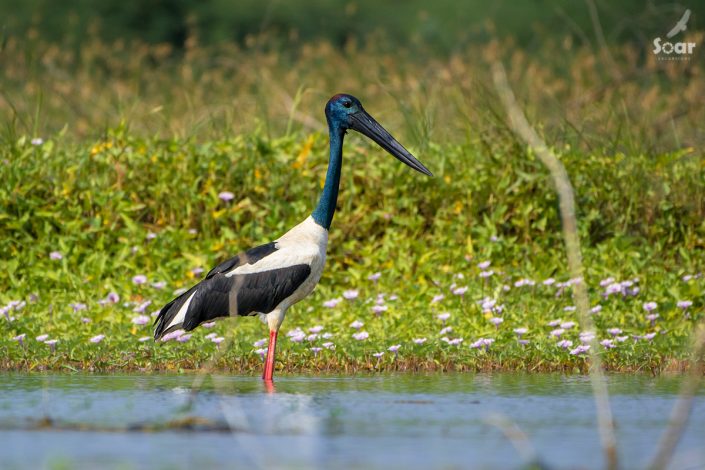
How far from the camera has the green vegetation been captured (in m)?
7.37

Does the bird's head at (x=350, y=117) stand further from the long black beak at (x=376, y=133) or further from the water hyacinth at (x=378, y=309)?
the water hyacinth at (x=378, y=309)

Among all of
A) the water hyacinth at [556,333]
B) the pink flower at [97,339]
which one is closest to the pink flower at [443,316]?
the water hyacinth at [556,333]

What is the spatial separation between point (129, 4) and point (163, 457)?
1671cm

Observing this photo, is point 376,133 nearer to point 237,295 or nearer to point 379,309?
point 379,309

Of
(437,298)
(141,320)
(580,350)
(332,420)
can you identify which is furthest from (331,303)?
(332,420)

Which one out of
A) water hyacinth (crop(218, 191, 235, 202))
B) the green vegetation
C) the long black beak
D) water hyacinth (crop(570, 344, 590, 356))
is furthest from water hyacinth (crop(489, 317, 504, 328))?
water hyacinth (crop(218, 191, 235, 202))

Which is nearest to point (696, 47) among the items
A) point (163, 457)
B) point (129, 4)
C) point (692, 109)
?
point (692, 109)

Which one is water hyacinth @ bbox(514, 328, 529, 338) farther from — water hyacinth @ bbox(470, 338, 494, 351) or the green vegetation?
water hyacinth @ bbox(470, 338, 494, 351)

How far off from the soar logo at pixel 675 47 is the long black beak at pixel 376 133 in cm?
494

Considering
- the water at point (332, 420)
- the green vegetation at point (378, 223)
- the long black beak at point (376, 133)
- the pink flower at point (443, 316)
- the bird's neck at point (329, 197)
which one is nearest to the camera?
the water at point (332, 420)

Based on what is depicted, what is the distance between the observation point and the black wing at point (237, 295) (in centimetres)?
664

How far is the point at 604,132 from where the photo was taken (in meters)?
9.55

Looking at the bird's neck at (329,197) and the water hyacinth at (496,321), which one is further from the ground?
the bird's neck at (329,197)

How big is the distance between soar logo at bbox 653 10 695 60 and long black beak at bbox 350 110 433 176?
16.2 feet
